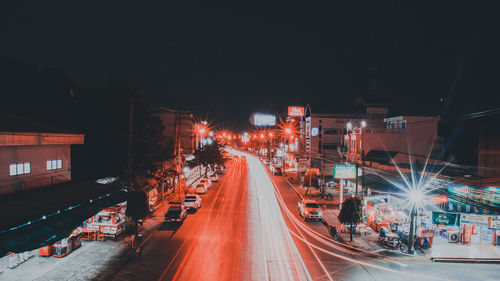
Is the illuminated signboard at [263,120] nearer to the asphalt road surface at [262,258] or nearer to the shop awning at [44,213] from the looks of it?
the asphalt road surface at [262,258]

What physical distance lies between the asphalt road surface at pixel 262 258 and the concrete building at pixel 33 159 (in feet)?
21.2

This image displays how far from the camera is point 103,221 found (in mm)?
17328

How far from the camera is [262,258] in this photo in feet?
49.3

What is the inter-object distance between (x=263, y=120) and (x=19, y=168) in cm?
9466

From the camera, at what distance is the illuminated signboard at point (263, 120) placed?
342 feet

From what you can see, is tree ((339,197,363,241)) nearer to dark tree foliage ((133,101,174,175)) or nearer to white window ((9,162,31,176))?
dark tree foliage ((133,101,174,175))

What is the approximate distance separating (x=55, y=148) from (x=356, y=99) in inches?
2840

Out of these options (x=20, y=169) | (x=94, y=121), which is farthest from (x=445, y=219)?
(x=94, y=121)

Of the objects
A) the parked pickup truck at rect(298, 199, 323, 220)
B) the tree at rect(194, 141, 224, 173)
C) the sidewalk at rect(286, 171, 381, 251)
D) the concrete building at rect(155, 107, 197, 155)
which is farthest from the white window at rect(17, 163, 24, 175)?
the tree at rect(194, 141, 224, 173)

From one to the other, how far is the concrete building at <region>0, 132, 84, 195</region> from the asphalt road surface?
6452 millimetres

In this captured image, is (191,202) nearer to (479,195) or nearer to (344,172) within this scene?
(344,172)

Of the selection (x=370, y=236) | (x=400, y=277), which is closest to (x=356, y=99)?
(x=370, y=236)

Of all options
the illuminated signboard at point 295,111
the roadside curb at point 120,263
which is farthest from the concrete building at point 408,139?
the roadside curb at point 120,263

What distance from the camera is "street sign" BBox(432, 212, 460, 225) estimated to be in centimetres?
1672
